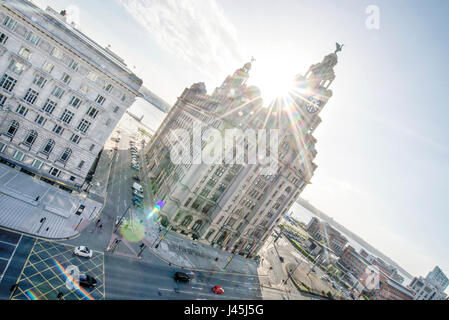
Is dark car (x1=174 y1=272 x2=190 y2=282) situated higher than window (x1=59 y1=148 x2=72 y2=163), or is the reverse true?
window (x1=59 y1=148 x2=72 y2=163)

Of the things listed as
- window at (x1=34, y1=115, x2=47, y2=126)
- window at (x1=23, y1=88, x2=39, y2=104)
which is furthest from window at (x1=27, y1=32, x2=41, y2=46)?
window at (x1=34, y1=115, x2=47, y2=126)

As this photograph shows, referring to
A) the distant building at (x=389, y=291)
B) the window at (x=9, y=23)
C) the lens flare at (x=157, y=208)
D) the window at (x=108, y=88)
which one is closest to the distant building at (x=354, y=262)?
the distant building at (x=389, y=291)

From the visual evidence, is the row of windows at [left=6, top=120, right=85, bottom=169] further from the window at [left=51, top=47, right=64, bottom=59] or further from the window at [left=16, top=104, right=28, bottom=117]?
the window at [left=51, top=47, right=64, bottom=59]

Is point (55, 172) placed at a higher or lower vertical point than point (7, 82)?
lower

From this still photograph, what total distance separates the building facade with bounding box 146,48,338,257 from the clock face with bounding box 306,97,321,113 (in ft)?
0.92

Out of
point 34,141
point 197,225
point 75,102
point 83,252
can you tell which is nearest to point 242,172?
point 197,225

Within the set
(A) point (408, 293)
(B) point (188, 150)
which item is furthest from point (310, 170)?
(A) point (408, 293)

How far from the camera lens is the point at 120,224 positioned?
1961 inches

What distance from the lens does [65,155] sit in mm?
51281

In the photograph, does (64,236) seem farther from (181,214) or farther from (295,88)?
(295,88)

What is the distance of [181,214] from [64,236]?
2793cm

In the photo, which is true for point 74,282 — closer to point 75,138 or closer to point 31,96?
point 75,138

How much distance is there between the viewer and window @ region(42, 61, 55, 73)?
45.2 metres

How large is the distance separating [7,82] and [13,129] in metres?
8.71
